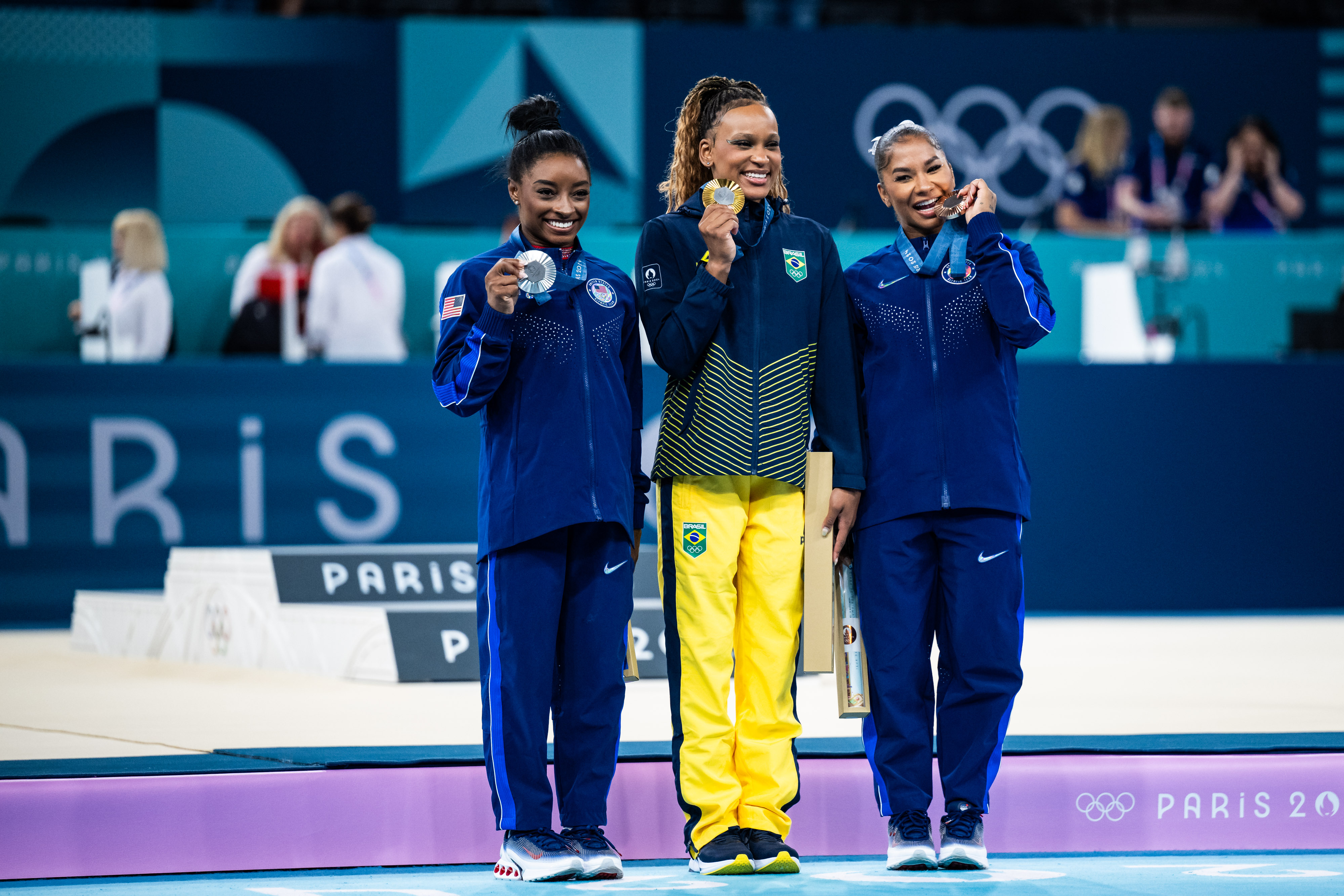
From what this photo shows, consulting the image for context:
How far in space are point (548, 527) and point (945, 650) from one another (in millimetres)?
911

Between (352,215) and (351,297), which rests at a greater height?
(352,215)

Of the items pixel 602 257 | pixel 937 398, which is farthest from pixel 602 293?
pixel 602 257

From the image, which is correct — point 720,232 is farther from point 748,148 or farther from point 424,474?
point 424,474

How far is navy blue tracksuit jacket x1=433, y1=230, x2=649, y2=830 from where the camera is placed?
3.11 metres

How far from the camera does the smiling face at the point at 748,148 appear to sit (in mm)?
3297

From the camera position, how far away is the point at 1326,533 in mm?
7375

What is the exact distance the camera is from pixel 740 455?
3213 millimetres

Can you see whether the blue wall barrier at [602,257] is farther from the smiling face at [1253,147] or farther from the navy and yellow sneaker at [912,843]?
the navy and yellow sneaker at [912,843]

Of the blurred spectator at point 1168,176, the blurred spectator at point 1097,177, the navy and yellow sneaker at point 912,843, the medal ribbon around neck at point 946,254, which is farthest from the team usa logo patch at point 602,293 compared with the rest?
the blurred spectator at point 1168,176

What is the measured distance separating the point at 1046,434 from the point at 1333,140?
4497mm

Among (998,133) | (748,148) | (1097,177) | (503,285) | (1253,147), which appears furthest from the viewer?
(998,133)

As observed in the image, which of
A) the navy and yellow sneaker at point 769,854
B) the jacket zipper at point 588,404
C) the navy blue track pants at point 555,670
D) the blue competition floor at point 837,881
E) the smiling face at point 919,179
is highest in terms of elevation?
the smiling face at point 919,179

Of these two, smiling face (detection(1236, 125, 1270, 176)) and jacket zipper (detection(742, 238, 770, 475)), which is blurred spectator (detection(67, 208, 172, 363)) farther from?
smiling face (detection(1236, 125, 1270, 176))

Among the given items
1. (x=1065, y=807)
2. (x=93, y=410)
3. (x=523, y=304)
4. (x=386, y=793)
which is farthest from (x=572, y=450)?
(x=93, y=410)
